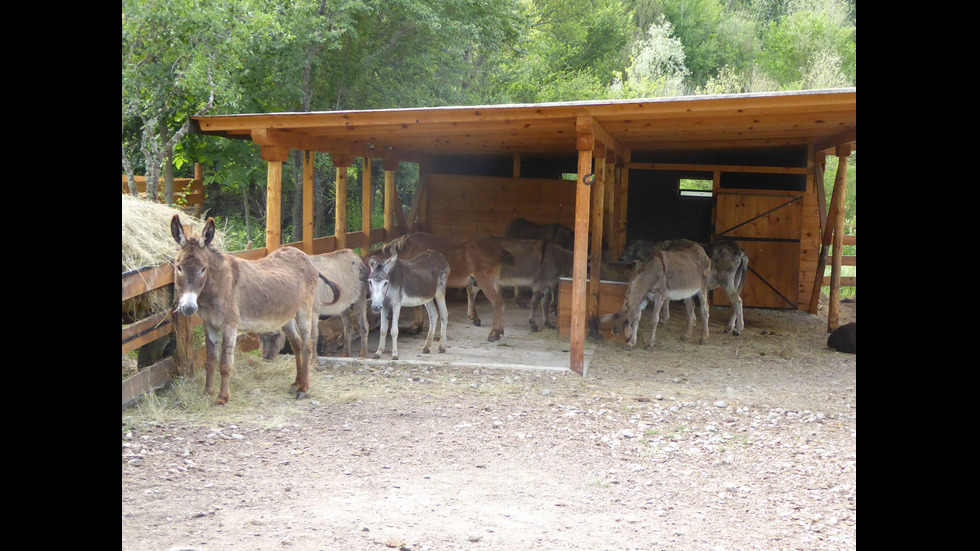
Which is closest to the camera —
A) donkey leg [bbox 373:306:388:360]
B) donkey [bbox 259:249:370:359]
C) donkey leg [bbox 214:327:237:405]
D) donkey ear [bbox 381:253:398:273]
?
donkey leg [bbox 214:327:237:405]

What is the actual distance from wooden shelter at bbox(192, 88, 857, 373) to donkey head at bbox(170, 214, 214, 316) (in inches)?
100

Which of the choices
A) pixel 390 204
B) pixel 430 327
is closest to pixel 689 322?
pixel 430 327

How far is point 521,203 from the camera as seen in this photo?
15875 mm

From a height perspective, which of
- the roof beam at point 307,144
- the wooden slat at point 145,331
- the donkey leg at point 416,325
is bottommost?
the donkey leg at point 416,325

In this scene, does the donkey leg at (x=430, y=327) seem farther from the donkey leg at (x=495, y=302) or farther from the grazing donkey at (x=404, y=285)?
the donkey leg at (x=495, y=302)

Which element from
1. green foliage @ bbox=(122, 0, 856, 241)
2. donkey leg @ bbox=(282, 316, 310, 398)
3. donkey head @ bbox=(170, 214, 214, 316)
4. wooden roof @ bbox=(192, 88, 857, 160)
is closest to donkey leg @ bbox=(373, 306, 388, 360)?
donkey leg @ bbox=(282, 316, 310, 398)

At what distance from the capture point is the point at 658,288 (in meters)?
10.4

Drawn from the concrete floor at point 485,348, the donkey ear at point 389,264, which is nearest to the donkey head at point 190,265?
the donkey ear at point 389,264

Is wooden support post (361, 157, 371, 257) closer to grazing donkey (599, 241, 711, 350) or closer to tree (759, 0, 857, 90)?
grazing donkey (599, 241, 711, 350)

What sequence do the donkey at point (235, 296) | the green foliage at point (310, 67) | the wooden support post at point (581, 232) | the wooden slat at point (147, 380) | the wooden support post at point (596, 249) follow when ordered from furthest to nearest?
the green foliage at point (310, 67)
the wooden support post at point (596, 249)
the wooden support post at point (581, 232)
the wooden slat at point (147, 380)
the donkey at point (235, 296)

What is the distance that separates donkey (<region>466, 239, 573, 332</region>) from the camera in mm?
11453

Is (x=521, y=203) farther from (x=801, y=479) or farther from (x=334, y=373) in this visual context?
(x=801, y=479)

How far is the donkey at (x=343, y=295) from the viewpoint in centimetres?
860

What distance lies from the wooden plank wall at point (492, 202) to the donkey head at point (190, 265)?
955cm
